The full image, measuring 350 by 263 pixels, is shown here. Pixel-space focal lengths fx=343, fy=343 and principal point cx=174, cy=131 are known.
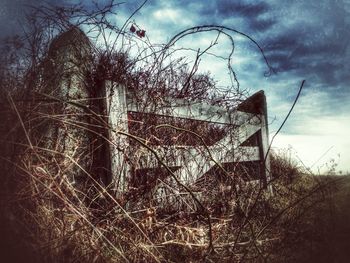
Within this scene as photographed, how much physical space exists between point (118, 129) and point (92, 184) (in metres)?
0.63

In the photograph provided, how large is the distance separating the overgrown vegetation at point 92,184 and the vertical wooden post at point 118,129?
0.05m

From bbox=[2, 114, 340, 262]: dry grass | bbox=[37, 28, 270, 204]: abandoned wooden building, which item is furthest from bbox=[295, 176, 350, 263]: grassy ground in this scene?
bbox=[37, 28, 270, 204]: abandoned wooden building

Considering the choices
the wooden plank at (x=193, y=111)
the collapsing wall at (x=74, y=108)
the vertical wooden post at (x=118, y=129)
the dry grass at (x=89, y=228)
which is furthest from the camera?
the wooden plank at (x=193, y=111)

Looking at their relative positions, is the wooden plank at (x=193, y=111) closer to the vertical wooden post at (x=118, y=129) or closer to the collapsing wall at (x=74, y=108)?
the vertical wooden post at (x=118, y=129)

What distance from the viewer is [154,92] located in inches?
124

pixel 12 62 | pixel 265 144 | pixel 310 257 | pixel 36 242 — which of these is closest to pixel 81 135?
pixel 12 62

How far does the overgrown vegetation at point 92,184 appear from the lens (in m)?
1.76

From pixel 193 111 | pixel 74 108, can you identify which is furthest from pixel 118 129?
pixel 193 111

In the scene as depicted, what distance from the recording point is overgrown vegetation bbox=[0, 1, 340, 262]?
5.79 feet

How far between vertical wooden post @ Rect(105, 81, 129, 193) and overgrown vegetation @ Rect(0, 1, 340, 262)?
0.16ft

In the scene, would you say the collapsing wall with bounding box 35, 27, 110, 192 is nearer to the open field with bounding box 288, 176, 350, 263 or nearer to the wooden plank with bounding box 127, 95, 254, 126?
the wooden plank with bounding box 127, 95, 254, 126

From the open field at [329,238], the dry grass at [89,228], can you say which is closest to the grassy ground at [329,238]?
the open field at [329,238]

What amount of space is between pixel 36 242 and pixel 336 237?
1.85 meters

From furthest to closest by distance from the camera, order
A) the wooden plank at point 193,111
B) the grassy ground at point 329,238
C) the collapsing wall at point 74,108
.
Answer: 1. the wooden plank at point 193,111
2. the collapsing wall at point 74,108
3. the grassy ground at point 329,238
